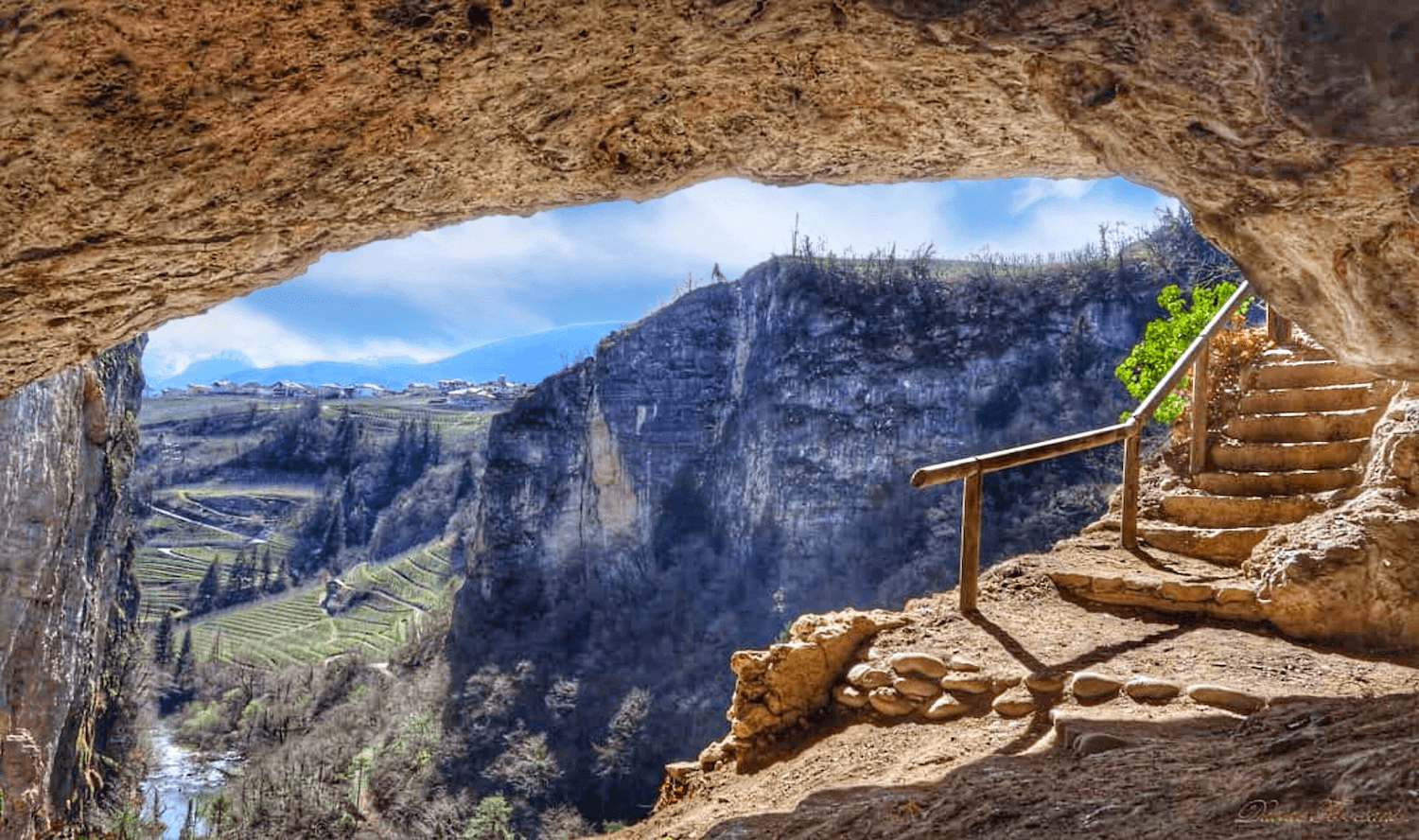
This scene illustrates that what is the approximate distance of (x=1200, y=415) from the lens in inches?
268

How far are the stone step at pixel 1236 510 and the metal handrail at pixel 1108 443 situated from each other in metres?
0.41

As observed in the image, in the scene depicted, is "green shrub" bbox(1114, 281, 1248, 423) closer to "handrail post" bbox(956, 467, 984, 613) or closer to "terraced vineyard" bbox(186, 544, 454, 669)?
"handrail post" bbox(956, 467, 984, 613)

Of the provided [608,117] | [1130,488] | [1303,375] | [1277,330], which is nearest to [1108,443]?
[1130,488]

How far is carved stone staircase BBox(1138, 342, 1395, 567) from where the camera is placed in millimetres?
5949

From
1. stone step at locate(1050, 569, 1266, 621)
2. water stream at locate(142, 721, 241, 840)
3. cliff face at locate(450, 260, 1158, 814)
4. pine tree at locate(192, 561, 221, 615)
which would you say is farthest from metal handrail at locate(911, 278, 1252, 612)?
pine tree at locate(192, 561, 221, 615)

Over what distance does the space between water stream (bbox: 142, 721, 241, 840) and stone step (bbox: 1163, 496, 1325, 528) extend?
3225 centimetres

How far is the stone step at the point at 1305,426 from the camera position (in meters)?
6.09

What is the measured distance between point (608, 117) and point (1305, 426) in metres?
6.11

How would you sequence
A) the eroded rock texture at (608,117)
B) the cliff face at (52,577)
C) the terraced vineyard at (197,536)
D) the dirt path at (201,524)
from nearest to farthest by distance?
the eroded rock texture at (608,117) < the cliff face at (52,577) < the terraced vineyard at (197,536) < the dirt path at (201,524)

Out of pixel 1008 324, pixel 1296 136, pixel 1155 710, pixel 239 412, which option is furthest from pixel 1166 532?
pixel 239 412

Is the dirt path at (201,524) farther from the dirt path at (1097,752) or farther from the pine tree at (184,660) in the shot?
the dirt path at (1097,752)

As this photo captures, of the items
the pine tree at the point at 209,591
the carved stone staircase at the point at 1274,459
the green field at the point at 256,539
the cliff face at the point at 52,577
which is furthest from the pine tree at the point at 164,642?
the carved stone staircase at the point at 1274,459

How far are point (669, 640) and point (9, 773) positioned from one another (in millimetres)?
31381

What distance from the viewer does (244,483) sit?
230 ft
